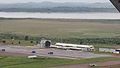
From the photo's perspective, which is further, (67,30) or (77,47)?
(67,30)

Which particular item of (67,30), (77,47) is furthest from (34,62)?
(67,30)

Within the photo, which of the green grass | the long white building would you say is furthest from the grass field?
the green grass

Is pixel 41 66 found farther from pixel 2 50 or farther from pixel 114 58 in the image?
pixel 2 50

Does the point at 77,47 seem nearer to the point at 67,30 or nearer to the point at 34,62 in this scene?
the point at 34,62

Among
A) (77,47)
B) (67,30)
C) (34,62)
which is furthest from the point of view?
(67,30)

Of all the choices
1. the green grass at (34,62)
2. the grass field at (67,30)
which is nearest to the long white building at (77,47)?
the green grass at (34,62)

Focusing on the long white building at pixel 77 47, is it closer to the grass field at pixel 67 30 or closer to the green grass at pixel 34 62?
the green grass at pixel 34 62

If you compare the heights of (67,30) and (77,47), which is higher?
(77,47)

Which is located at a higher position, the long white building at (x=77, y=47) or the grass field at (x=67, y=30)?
the long white building at (x=77, y=47)

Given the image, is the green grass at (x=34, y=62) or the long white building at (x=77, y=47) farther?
the long white building at (x=77, y=47)

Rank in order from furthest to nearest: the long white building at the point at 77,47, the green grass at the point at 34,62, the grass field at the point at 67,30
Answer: the grass field at the point at 67,30
the long white building at the point at 77,47
the green grass at the point at 34,62

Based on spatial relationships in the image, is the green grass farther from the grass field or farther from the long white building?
the grass field
